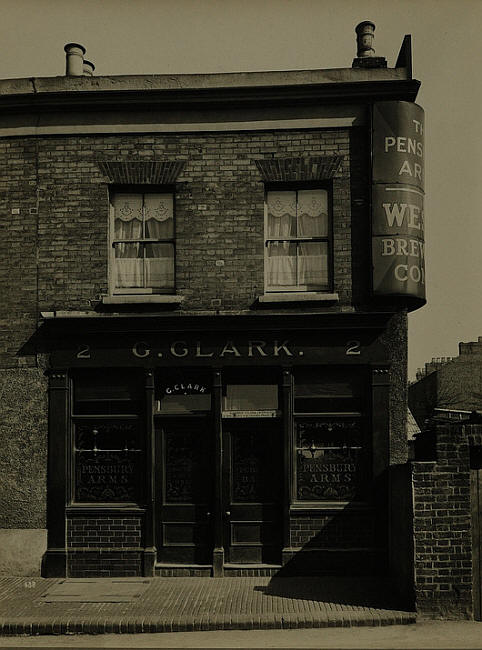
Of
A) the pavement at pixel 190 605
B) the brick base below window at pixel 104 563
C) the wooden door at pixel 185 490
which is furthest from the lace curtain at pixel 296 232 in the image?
the brick base below window at pixel 104 563

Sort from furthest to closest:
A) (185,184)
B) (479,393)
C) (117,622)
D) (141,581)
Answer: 1. (479,393)
2. (185,184)
3. (141,581)
4. (117,622)

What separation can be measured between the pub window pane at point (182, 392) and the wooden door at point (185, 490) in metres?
0.19

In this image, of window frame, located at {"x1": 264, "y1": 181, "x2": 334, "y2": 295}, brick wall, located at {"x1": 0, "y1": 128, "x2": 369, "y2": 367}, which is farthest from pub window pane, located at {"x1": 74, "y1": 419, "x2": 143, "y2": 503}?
window frame, located at {"x1": 264, "y1": 181, "x2": 334, "y2": 295}

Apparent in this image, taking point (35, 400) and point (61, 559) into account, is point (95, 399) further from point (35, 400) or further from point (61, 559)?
point (61, 559)

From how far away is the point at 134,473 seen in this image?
470 inches

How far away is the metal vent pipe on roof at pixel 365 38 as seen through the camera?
41.4 ft

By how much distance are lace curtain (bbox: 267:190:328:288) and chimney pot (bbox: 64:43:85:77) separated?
3973 mm

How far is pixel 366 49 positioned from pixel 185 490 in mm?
7675

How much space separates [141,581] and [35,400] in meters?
3.18

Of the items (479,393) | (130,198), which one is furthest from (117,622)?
(479,393)

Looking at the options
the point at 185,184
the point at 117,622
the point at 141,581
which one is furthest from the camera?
the point at 185,184

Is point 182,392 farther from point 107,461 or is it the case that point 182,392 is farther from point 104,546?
point 104,546

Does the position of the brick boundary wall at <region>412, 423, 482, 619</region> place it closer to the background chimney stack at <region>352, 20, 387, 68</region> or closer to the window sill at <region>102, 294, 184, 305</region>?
the window sill at <region>102, 294, 184, 305</region>

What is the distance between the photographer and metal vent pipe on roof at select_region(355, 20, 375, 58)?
41.4 feet
